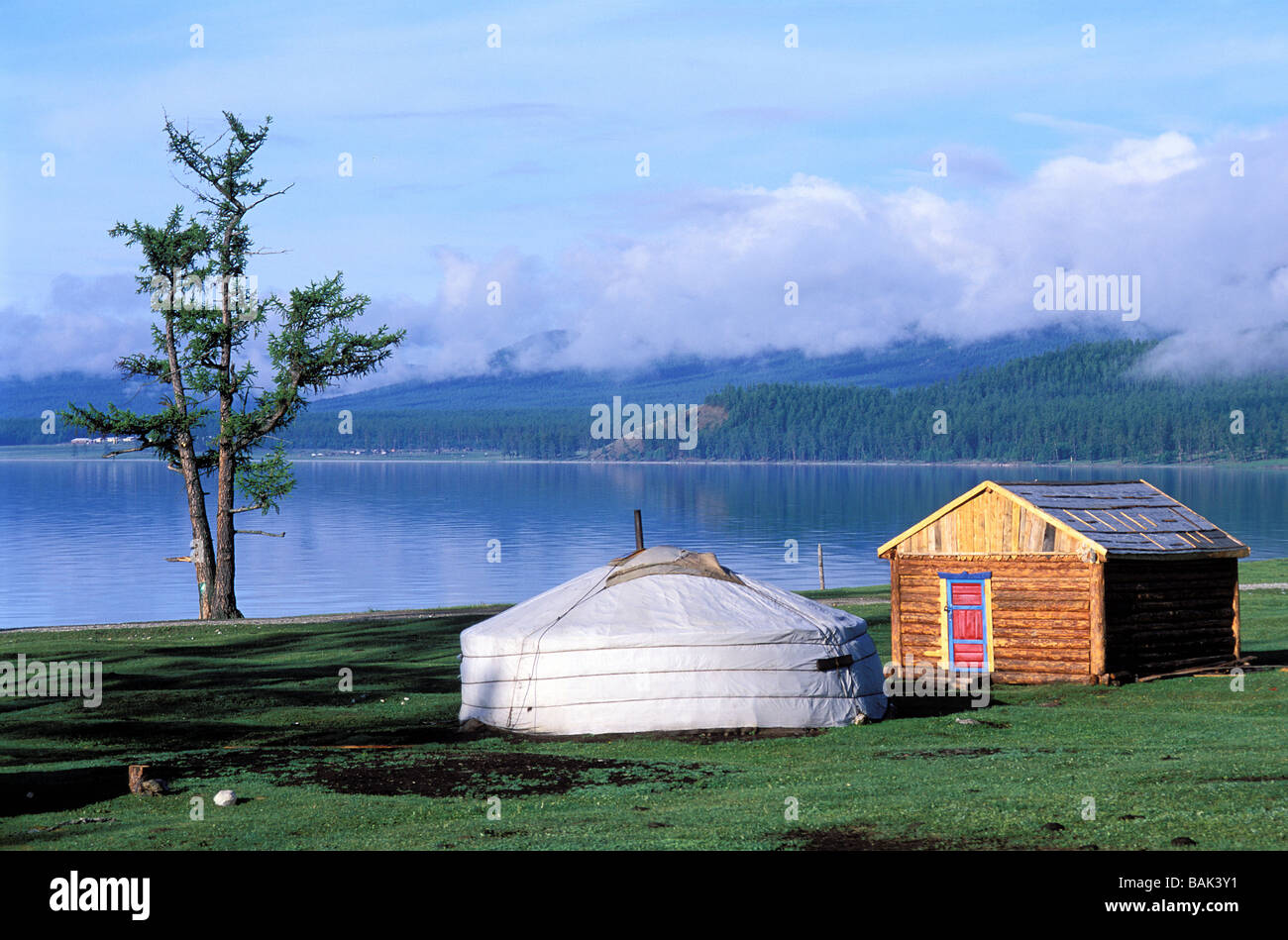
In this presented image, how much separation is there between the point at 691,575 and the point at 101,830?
34.7 ft

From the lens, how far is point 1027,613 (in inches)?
987

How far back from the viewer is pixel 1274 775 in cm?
1436

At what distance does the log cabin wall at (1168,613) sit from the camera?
24516 millimetres

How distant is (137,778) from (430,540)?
8240cm

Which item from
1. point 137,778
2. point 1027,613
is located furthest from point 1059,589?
point 137,778

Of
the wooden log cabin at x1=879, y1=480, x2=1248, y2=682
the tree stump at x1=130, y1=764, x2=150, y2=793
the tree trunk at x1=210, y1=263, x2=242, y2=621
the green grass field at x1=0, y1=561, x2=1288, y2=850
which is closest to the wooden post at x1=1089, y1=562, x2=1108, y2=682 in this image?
the wooden log cabin at x1=879, y1=480, x2=1248, y2=682

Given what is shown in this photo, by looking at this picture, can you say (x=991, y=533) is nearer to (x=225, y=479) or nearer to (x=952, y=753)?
(x=952, y=753)

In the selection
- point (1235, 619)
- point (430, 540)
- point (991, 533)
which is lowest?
point (430, 540)

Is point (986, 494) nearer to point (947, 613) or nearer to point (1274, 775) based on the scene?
point (947, 613)

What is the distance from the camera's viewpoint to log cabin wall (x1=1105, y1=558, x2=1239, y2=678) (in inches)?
965
